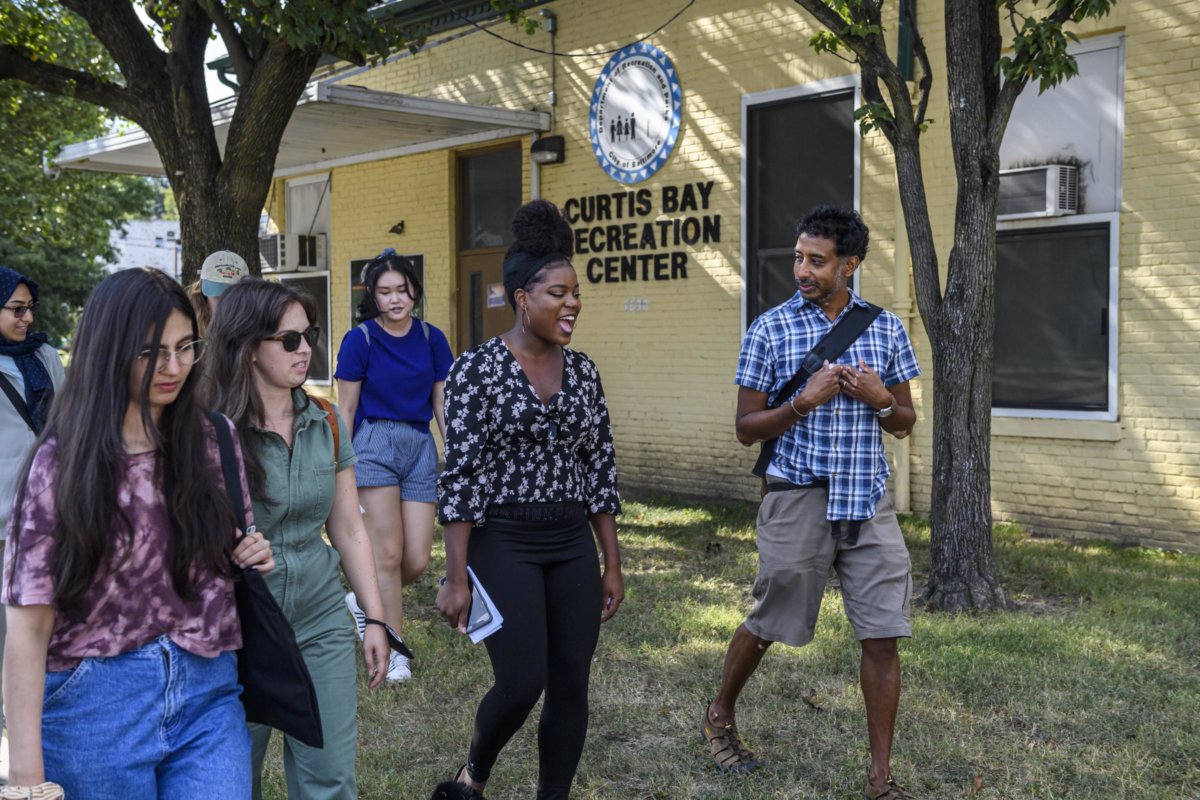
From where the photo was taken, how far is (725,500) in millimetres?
11875

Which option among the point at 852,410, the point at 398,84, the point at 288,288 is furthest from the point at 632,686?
the point at 398,84

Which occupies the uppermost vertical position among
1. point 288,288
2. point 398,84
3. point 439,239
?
point 398,84

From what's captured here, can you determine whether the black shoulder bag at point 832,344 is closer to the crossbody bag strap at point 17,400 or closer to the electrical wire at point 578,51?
the crossbody bag strap at point 17,400

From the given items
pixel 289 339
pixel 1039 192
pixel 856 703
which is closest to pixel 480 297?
pixel 1039 192

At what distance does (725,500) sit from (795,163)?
3284 millimetres

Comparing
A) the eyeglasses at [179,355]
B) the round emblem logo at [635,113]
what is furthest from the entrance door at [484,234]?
the eyeglasses at [179,355]

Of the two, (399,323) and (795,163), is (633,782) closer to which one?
(399,323)

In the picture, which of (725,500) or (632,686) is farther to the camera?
(725,500)

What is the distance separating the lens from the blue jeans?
98.3 inches

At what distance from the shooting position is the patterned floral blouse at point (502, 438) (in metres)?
3.82

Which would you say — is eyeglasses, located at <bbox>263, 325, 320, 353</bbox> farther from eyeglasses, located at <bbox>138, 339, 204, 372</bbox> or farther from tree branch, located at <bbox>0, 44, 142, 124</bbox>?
tree branch, located at <bbox>0, 44, 142, 124</bbox>

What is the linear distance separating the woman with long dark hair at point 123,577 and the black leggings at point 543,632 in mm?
1230

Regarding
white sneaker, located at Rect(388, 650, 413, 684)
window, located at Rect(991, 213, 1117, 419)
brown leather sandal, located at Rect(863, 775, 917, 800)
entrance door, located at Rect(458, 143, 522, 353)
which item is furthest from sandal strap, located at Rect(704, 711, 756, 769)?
entrance door, located at Rect(458, 143, 522, 353)

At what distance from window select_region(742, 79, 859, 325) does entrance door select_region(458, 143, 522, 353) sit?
3.60 meters
